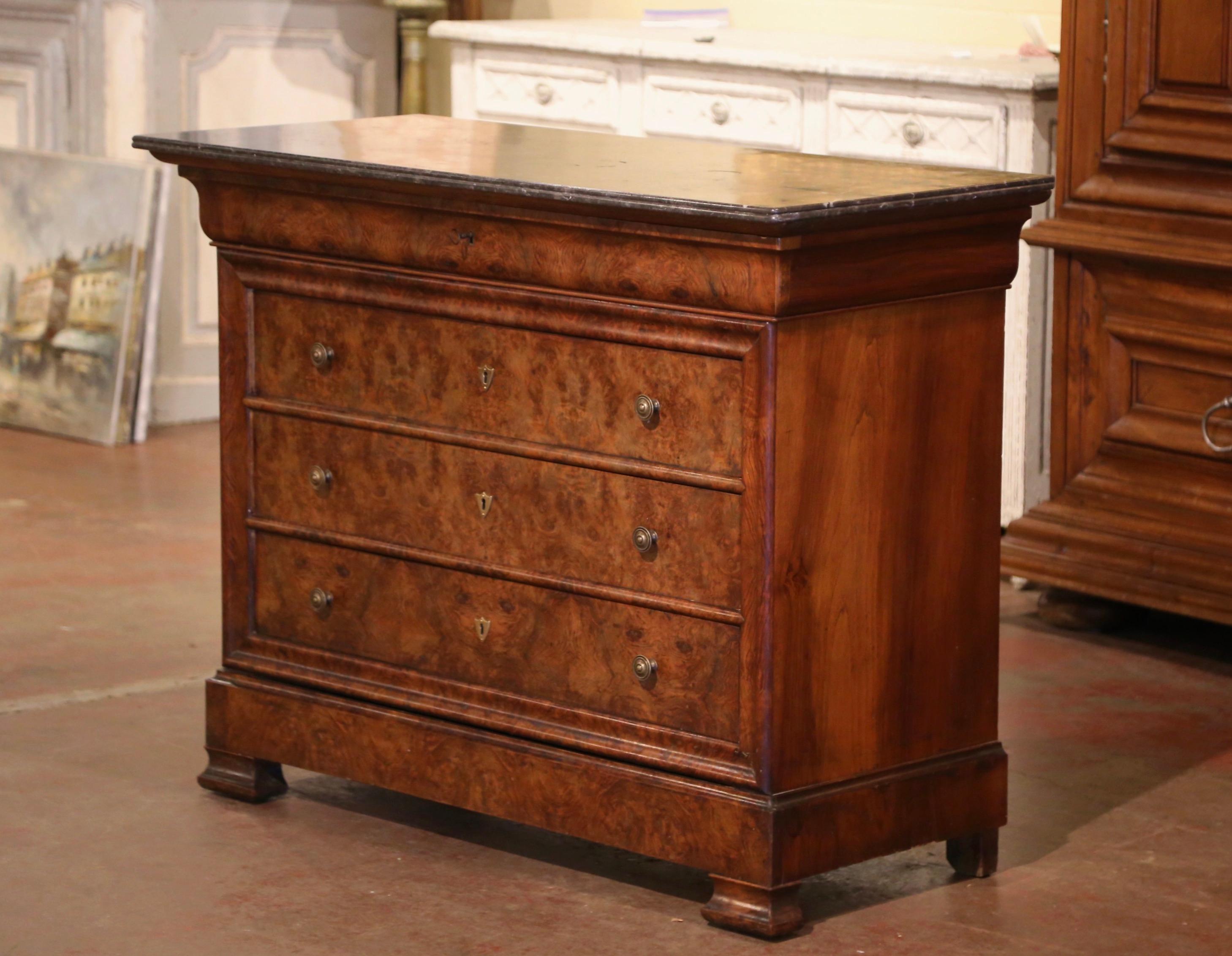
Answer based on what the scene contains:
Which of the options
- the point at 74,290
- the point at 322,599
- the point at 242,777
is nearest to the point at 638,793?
the point at 322,599

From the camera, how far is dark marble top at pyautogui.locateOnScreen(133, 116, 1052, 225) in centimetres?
296

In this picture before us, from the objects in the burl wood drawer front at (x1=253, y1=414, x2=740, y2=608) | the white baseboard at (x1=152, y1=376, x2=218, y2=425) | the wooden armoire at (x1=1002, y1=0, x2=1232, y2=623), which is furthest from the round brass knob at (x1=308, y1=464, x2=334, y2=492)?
the white baseboard at (x1=152, y1=376, x2=218, y2=425)

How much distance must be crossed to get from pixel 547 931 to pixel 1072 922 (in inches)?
29.2

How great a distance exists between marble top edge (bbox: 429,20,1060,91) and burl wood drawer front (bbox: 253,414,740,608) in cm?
203

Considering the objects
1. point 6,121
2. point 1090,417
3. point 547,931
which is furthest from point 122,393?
point 547,931

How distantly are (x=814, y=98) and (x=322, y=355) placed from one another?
84.7 inches

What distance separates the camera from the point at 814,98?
17.3 feet

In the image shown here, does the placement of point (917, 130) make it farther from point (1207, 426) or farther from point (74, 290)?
point (74, 290)

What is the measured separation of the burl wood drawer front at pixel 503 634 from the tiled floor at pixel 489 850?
0.94 feet

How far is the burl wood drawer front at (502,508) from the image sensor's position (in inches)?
121

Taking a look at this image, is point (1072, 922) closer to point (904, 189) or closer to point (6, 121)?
point (904, 189)

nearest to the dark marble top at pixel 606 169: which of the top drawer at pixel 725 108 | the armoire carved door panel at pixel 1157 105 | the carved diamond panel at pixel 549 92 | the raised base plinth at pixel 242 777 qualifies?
the raised base plinth at pixel 242 777

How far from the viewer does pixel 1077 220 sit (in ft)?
15.0

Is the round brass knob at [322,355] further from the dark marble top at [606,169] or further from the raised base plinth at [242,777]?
the raised base plinth at [242,777]
